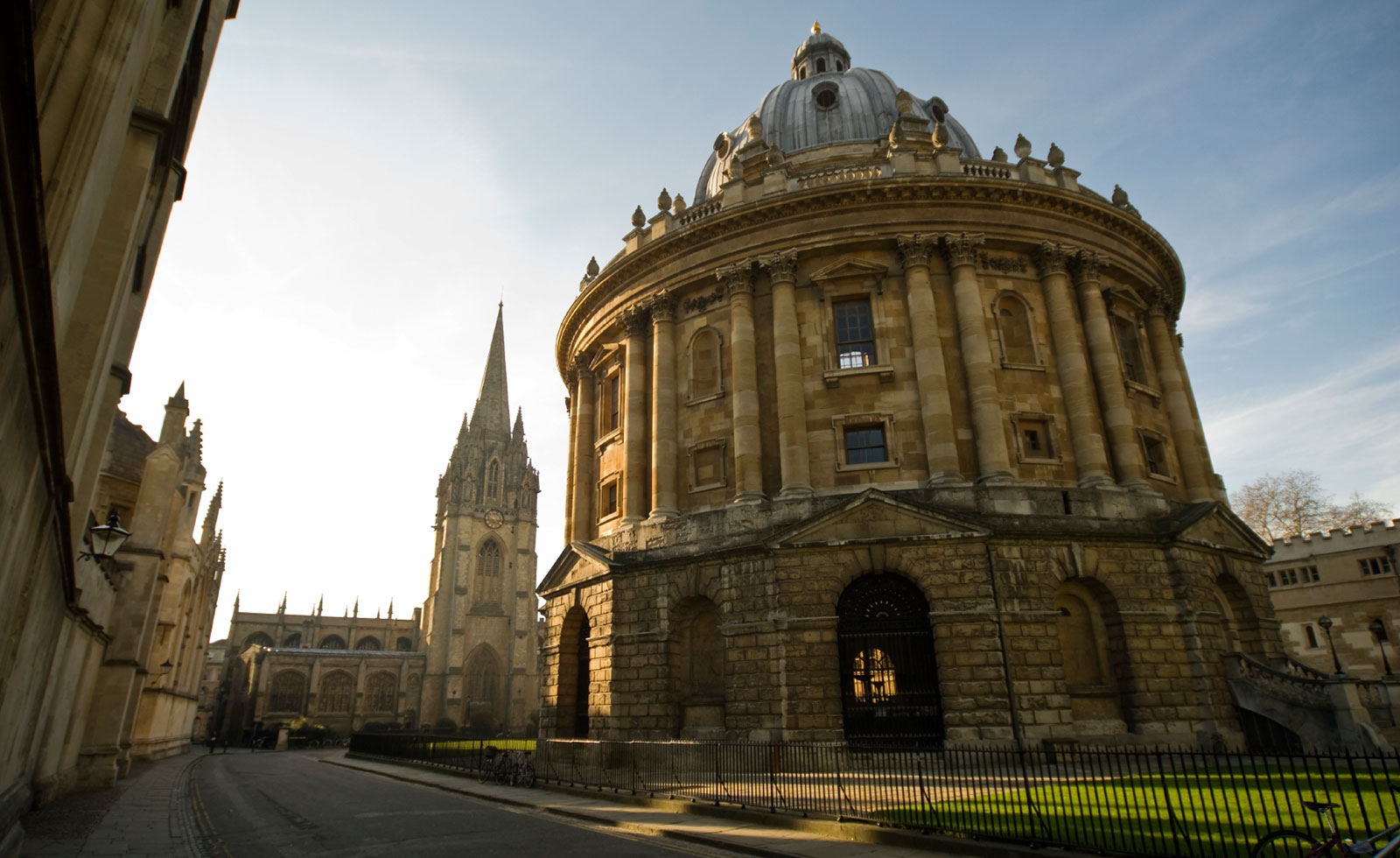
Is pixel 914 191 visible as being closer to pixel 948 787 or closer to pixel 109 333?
pixel 948 787

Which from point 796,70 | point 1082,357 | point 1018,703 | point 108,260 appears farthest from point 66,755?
point 796,70

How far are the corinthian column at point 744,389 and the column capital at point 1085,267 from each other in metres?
10.1

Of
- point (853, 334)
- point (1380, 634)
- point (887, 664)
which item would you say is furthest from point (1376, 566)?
point (887, 664)

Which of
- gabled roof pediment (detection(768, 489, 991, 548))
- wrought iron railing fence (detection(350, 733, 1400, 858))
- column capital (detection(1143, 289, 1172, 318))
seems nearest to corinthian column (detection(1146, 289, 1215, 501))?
column capital (detection(1143, 289, 1172, 318))

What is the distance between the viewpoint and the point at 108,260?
9016 mm

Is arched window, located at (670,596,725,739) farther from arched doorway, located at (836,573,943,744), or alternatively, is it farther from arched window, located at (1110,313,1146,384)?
arched window, located at (1110,313,1146,384)

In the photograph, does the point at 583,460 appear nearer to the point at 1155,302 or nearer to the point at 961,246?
the point at 961,246

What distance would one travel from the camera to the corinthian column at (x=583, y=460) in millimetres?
28797

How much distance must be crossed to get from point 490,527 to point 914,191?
224 ft

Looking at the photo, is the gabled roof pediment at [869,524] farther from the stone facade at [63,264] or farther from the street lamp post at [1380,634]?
the street lamp post at [1380,634]

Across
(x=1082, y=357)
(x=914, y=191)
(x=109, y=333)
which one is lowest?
(x=109, y=333)

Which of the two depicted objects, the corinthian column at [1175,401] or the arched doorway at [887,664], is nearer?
the arched doorway at [887,664]

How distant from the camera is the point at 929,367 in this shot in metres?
21.9

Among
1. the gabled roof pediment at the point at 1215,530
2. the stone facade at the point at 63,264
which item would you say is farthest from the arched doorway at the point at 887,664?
the stone facade at the point at 63,264
